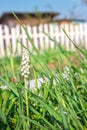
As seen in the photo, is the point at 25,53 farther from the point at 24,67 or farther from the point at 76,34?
the point at 76,34

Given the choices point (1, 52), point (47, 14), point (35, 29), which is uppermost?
point (47, 14)

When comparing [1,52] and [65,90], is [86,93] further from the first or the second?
[1,52]

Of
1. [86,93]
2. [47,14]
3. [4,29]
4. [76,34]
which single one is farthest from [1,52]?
[47,14]

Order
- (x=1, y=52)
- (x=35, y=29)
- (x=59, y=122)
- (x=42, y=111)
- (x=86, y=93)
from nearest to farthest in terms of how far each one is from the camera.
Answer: (x=59, y=122)
(x=42, y=111)
(x=86, y=93)
(x=1, y=52)
(x=35, y=29)

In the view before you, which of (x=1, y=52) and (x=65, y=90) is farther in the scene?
(x=1, y=52)

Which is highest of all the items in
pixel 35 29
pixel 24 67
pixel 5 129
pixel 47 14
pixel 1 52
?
pixel 47 14

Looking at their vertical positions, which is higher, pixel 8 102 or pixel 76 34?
pixel 76 34

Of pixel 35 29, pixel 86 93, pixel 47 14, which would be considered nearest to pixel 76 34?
pixel 35 29

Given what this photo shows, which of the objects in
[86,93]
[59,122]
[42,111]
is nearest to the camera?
[59,122]

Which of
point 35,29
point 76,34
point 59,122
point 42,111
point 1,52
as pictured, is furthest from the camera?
point 76,34
